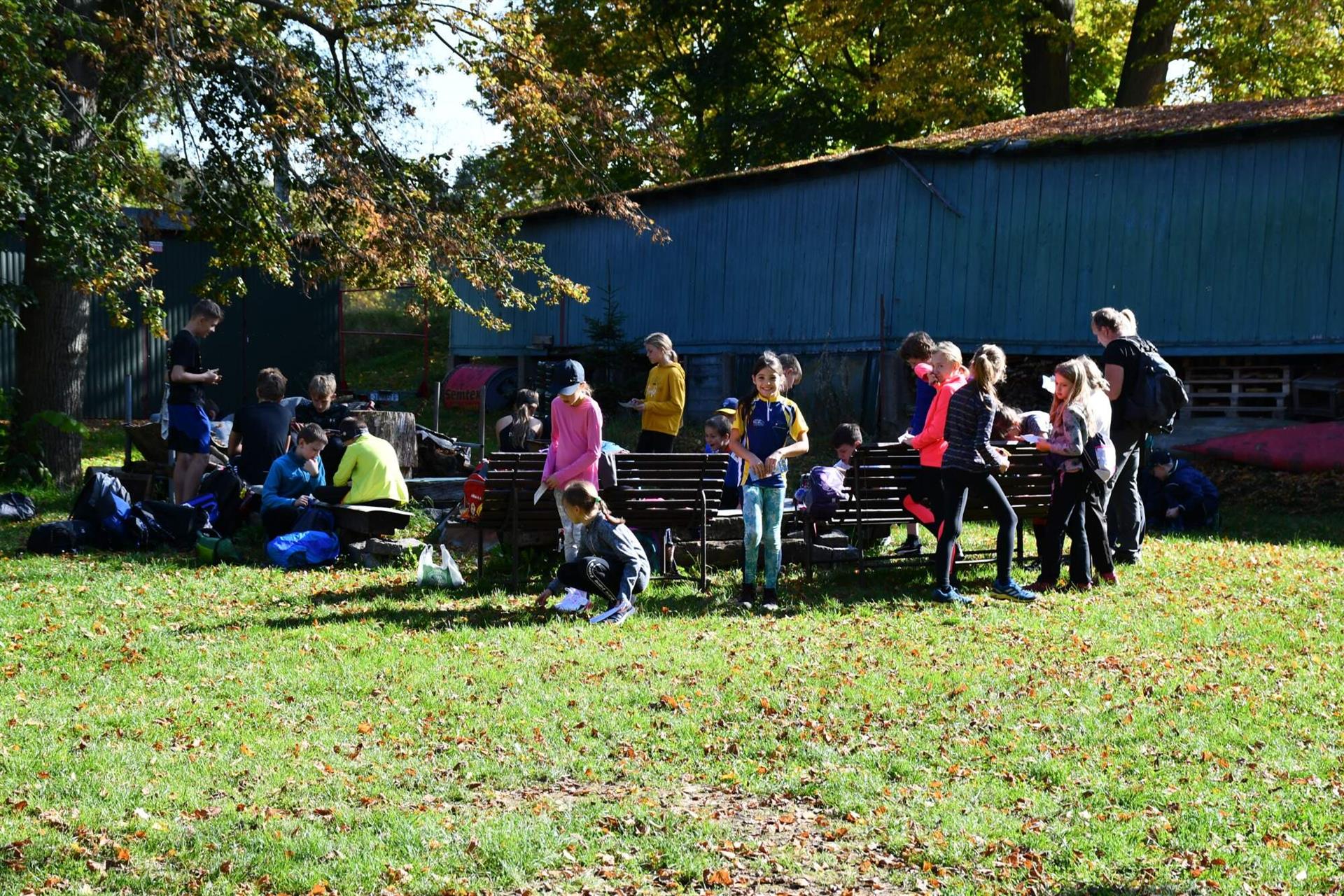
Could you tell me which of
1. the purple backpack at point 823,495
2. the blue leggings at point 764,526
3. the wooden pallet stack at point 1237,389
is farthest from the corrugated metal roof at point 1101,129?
the blue leggings at point 764,526

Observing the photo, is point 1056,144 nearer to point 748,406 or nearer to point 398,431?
point 398,431

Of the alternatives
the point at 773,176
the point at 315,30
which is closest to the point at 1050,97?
the point at 773,176

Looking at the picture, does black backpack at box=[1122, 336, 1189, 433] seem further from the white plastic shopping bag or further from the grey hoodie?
the white plastic shopping bag

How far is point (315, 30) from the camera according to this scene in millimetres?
16266

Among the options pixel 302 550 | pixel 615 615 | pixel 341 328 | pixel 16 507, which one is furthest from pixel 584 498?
pixel 341 328

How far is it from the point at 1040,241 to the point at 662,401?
924 centimetres

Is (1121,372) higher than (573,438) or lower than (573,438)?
higher

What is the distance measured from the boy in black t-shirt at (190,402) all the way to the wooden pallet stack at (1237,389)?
12404 millimetres

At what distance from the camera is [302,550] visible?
10.4 meters

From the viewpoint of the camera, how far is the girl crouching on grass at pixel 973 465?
29.2 feet

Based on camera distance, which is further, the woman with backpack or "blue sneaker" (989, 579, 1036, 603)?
the woman with backpack

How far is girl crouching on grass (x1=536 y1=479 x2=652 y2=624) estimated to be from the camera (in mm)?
8508

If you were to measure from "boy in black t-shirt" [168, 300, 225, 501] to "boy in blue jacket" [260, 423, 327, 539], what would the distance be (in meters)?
1.18

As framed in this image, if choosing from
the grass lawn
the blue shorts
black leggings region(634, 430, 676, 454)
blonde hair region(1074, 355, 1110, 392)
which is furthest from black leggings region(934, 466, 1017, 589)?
the blue shorts
